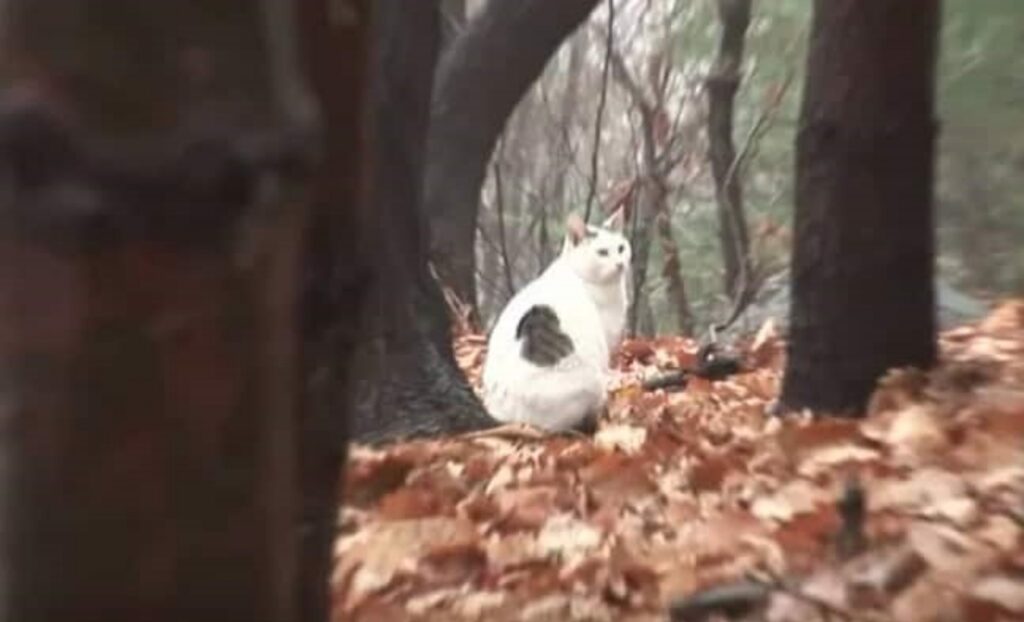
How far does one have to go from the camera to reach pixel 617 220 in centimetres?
1192

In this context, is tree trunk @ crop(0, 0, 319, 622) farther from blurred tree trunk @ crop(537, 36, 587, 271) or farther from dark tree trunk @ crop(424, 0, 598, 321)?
blurred tree trunk @ crop(537, 36, 587, 271)

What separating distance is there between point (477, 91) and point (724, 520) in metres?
6.24

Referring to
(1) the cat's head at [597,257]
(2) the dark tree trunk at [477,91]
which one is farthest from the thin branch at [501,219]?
(1) the cat's head at [597,257]

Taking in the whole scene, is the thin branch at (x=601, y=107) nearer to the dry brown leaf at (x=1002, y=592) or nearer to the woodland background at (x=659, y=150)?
the woodland background at (x=659, y=150)

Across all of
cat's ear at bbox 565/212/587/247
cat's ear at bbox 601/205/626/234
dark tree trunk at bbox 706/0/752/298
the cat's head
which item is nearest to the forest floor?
the cat's head

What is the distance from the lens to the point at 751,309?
10.6 meters

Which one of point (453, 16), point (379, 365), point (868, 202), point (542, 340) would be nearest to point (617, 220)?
point (453, 16)

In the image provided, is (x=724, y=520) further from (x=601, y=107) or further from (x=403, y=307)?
(x=601, y=107)

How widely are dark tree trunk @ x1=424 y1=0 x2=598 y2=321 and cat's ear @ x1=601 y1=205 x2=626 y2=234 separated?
163cm

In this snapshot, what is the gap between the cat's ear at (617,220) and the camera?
36.8 feet

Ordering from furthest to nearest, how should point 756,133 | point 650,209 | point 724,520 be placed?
point 650,209 → point 756,133 → point 724,520

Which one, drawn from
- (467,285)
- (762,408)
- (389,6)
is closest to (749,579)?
(762,408)

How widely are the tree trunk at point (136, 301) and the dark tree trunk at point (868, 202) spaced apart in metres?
3.38

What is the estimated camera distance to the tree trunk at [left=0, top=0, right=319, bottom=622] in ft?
3.83
